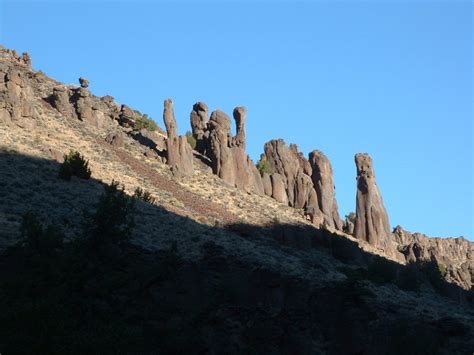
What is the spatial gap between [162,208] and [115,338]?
2935 centimetres

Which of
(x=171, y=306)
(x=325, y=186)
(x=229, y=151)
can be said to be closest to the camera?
(x=171, y=306)

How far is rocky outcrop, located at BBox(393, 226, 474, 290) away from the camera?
272ft

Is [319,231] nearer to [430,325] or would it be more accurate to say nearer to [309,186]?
[309,186]

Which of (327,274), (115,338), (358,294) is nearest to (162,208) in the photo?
(327,274)

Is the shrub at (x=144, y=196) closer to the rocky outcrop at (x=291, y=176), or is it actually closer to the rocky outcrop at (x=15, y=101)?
the rocky outcrop at (x=15, y=101)

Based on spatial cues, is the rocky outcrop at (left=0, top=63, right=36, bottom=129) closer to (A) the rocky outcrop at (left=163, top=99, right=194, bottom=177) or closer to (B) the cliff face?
(B) the cliff face

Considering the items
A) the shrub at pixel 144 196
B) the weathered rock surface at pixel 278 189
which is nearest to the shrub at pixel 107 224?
the shrub at pixel 144 196

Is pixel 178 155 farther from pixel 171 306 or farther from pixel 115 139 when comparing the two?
pixel 171 306

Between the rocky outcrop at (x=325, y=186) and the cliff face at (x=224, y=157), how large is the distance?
0.12 metres

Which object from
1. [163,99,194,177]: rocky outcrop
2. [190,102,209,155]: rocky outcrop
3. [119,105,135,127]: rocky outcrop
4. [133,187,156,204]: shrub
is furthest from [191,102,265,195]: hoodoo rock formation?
[133,187,156,204]: shrub

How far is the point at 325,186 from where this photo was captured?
81.4 meters

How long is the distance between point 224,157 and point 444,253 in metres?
47.3

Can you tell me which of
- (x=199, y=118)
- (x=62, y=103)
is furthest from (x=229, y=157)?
(x=62, y=103)

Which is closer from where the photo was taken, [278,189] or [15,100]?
[15,100]
